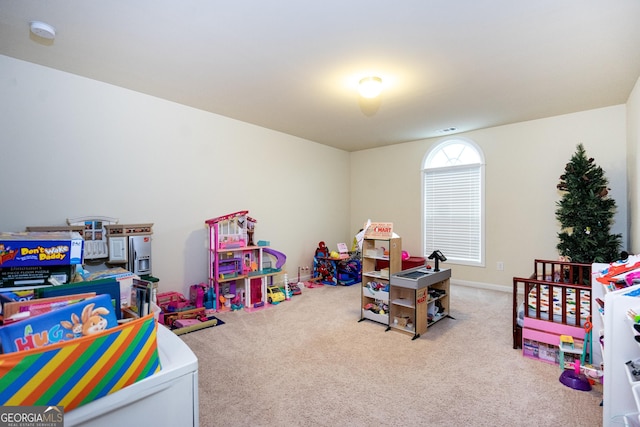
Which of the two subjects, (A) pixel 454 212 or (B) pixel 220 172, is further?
(A) pixel 454 212

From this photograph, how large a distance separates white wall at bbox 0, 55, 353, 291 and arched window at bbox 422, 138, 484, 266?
7.26 ft

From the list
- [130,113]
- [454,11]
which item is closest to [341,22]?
[454,11]

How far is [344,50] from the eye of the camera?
8.46 ft

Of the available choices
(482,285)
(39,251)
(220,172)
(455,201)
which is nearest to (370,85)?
(220,172)

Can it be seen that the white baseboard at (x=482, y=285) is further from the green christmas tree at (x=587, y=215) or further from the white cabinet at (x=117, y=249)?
the white cabinet at (x=117, y=249)

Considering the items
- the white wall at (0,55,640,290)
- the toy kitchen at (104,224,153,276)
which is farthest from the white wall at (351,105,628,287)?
the toy kitchen at (104,224,153,276)

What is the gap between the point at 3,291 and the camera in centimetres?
118

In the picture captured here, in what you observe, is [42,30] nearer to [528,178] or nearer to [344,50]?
[344,50]

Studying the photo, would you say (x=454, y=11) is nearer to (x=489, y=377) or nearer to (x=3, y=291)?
(x=489, y=377)

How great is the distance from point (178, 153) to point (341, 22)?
264 centimetres

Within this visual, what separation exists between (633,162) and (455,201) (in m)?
2.23

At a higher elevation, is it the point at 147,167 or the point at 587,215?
the point at 147,167

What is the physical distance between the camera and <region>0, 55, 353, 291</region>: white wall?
9.27 feet

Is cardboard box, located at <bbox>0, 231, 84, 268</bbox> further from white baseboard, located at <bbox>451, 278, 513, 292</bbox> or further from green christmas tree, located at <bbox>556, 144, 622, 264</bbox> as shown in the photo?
white baseboard, located at <bbox>451, 278, 513, 292</bbox>
